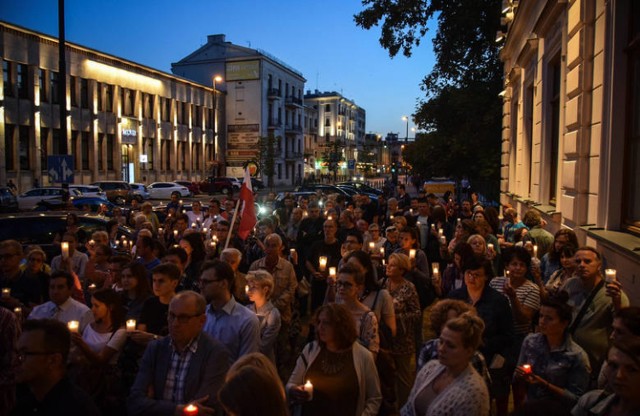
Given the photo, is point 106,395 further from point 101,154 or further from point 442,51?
point 101,154

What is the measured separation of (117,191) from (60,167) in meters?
22.3

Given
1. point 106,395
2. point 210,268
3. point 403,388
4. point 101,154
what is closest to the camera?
point 106,395

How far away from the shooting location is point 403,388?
529 cm

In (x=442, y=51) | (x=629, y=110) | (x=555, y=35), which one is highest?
(x=442, y=51)

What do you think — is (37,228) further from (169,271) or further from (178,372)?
(178,372)

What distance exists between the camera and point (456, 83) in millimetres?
24562

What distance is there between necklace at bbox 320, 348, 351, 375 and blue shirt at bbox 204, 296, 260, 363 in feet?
2.39

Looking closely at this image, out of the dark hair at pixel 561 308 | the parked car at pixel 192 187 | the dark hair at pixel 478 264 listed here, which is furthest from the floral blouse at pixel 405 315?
the parked car at pixel 192 187

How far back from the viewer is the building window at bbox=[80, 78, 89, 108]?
136 ft

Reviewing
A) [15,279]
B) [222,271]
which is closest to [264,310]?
[222,271]

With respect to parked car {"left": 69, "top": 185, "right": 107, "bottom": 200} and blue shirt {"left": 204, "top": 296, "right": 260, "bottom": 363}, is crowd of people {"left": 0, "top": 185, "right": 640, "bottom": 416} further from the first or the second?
parked car {"left": 69, "top": 185, "right": 107, "bottom": 200}

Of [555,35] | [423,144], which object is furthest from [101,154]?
[555,35]

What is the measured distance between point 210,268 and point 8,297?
236cm

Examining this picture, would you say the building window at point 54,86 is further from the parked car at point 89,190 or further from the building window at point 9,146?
the parked car at point 89,190
